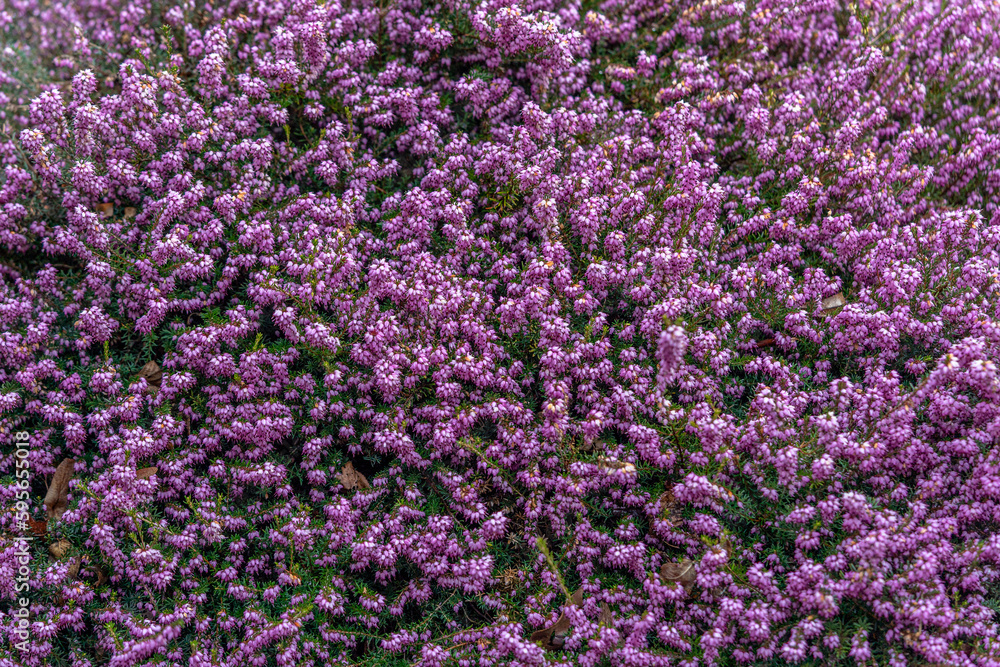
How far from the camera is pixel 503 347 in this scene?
514 centimetres

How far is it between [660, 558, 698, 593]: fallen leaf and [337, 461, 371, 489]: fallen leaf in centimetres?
215

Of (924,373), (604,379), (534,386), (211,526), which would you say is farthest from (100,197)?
(924,373)

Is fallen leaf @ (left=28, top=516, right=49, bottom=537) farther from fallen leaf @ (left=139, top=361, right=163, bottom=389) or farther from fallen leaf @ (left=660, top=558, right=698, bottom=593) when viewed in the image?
fallen leaf @ (left=660, top=558, right=698, bottom=593)

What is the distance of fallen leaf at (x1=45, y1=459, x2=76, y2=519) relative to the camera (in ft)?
16.8

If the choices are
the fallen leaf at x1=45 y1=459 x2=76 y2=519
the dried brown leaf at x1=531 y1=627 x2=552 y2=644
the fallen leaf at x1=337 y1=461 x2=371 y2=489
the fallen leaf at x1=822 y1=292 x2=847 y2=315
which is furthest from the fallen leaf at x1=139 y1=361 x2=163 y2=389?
the fallen leaf at x1=822 y1=292 x2=847 y2=315

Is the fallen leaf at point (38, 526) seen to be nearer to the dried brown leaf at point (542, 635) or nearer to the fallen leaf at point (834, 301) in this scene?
the dried brown leaf at point (542, 635)

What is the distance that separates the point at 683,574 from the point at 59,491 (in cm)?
451

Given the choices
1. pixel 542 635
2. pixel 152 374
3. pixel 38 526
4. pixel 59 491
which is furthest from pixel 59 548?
pixel 542 635

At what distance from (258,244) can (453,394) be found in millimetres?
2019

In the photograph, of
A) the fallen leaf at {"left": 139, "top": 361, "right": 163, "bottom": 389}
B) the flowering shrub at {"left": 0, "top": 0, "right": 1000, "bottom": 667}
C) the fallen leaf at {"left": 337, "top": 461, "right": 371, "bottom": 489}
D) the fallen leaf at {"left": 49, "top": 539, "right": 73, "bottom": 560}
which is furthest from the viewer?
the fallen leaf at {"left": 139, "top": 361, "right": 163, "bottom": 389}

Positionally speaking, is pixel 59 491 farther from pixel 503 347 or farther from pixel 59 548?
pixel 503 347

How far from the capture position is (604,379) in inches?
195

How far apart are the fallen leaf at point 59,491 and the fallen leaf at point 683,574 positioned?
4.31 meters

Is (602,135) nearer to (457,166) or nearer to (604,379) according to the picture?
(457,166)
